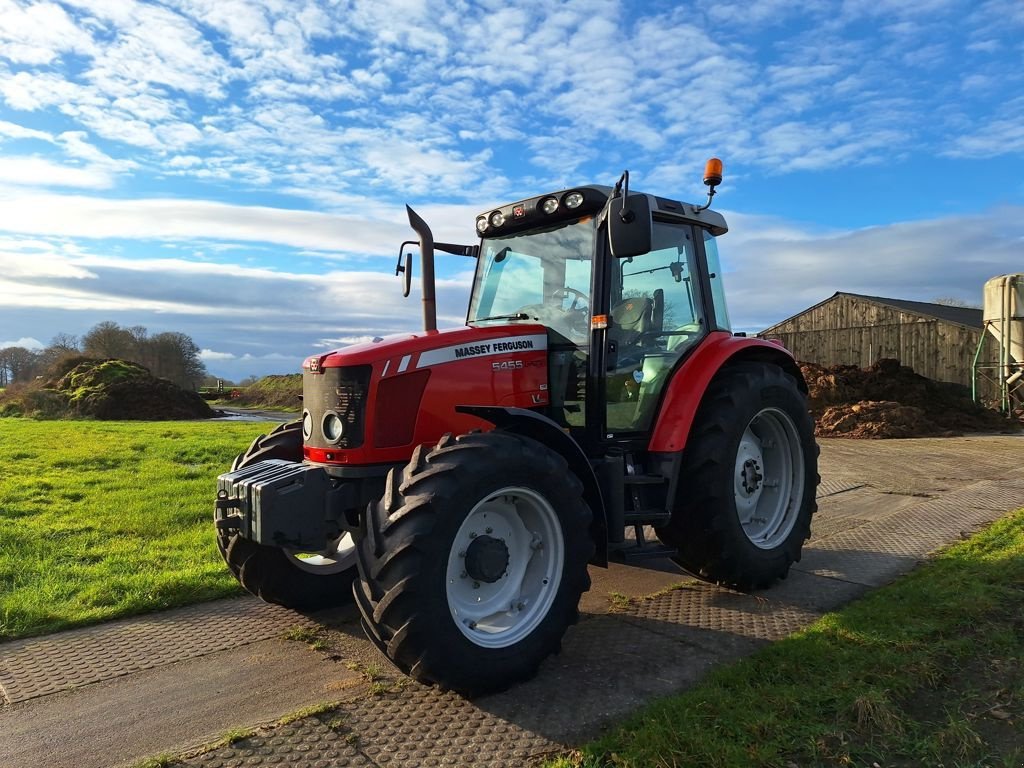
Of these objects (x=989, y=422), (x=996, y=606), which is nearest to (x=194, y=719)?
(x=996, y=606)

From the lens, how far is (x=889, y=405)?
1535cm

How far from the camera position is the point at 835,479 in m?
8.73

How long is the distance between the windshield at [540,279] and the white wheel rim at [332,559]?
62.9 inches

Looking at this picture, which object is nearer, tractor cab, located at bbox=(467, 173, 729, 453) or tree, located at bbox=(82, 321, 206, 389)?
tractor cab, located at bbox=(467, 173, 729, 453)

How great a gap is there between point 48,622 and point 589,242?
3639 millimetres

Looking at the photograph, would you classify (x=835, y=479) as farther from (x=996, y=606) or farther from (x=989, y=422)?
(x=989, y=422)

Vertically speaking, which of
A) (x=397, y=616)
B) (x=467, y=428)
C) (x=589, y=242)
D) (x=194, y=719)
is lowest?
(x=194, y=719)

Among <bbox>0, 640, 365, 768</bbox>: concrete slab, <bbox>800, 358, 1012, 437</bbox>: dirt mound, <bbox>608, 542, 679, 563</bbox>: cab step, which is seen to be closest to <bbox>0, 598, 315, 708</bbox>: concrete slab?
<bbox>0, 640, 365, 768</bbox>: concrete slab

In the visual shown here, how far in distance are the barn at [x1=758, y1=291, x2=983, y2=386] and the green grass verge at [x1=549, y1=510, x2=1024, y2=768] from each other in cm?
1624

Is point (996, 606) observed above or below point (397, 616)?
below

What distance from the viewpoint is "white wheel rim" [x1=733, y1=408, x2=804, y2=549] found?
187 inches

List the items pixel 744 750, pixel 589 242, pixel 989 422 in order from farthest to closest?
pixel 989 422
pixel 589 242
pixel 744 750

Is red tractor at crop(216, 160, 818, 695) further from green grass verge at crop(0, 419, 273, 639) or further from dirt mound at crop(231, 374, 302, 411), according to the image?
dirt mound at crop(231, 374, 302, 411)

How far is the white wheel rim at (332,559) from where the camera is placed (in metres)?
4.09
